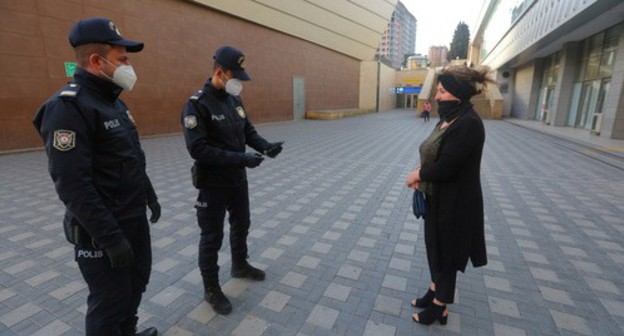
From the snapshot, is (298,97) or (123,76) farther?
(298,97)

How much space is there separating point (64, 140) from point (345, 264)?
2.76m

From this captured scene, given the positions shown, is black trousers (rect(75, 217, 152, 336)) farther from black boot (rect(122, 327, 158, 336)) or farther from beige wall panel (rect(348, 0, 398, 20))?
beige wall panel (rect(348, 0, 398, 20))

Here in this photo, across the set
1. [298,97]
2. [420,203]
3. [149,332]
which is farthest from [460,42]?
[149,332]

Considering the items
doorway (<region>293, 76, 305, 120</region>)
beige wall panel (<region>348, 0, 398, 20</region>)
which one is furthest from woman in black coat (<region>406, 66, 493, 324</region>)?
beige wall panel (<region>348, 0, 398, 20</region>)

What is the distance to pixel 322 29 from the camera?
21.9 metres

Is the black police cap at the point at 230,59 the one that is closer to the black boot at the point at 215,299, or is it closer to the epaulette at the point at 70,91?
the epaulette at the point at 70,91

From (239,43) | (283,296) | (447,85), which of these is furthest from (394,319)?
(239,43)

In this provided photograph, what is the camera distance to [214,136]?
263cm

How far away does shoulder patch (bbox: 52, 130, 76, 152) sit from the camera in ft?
5.09

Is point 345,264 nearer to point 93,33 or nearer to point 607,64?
point 93,33

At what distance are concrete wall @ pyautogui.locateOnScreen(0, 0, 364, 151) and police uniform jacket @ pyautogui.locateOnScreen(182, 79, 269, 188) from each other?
32.0ft

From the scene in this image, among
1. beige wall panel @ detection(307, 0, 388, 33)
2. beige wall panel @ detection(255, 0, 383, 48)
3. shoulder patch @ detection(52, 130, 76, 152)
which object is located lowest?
shoulder patch @ detection(52, 130, 76, 152)

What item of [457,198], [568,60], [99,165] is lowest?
[457,198]

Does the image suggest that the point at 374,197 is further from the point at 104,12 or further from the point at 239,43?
the point at 239,43
